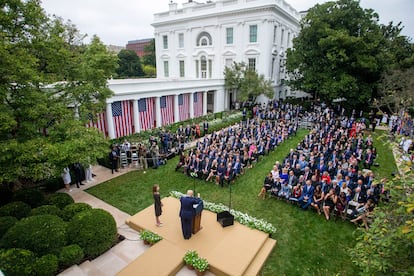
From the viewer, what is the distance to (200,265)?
6.11m

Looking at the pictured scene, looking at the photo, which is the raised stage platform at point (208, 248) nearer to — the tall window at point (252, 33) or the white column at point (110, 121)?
the white column at point (110, 121)

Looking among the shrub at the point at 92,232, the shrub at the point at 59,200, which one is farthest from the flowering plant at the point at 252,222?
the shrub at the point at 59,200

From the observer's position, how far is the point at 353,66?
75.1 feet

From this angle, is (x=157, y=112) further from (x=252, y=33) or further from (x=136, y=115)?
(x=252, y=33)

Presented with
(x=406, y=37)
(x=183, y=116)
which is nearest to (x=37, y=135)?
(x=183, y=116)

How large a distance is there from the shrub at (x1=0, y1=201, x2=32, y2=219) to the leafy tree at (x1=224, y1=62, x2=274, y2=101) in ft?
76.3

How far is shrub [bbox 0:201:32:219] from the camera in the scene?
7.32 metres

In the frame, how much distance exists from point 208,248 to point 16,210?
245 inches

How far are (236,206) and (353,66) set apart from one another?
69.1 ft

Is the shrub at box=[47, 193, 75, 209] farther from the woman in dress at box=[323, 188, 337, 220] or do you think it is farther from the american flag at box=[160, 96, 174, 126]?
the american flag at box=[160, 96, 174, 126]

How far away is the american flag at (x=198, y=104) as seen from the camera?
1021 inches

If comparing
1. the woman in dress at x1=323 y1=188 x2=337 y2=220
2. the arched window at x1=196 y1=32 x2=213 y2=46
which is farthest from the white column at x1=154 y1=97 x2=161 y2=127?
the arched window at x1=196 y1=32 x2=213 y2=46

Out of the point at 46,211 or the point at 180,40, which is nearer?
the point at 46,211

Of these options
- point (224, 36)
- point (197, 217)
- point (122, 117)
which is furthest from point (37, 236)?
point (224, 36)
